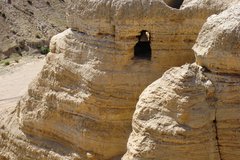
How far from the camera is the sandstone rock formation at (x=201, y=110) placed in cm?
607

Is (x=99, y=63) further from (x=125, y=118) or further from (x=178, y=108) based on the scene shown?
(x=178, y=108)

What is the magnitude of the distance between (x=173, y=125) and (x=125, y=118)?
9.19ft

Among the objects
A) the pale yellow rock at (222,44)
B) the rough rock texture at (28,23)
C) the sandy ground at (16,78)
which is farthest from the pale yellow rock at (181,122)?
the rough rock texture at (28,23)

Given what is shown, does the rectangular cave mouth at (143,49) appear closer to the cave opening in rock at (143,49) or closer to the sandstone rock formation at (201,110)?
the cave opening in rock at (143,49)

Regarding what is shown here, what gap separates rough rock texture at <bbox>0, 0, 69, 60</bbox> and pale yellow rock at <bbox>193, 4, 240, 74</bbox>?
25.4 meters

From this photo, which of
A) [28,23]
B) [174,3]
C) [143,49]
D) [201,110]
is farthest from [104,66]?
[28,23]

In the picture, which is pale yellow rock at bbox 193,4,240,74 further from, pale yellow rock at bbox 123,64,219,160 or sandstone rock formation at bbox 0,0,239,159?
sandstone rock formation at bbox 0,0,239,159

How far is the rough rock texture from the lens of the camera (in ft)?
99.0

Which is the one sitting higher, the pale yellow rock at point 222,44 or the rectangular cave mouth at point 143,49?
the pale yellow rock at point 222,44

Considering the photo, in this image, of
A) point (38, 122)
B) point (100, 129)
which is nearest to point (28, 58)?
point (38, 122)

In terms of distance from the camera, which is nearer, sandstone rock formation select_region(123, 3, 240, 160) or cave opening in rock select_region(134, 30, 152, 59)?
sandstone rock formation select_region(123, 3, 240, 160)

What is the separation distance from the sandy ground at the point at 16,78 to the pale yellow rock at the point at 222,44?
15.3m

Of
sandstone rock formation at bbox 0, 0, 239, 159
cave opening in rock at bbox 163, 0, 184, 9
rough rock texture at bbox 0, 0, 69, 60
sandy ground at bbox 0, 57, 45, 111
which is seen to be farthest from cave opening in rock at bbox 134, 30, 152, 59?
rough rock texture at bbox 0, 0, 69, 60

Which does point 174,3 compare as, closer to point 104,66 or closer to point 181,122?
point 104,66
